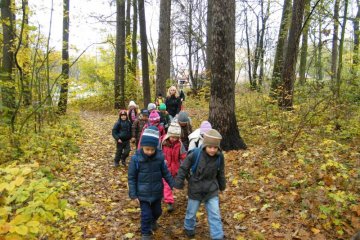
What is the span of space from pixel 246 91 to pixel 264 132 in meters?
4.88

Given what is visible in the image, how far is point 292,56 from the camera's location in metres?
10.7

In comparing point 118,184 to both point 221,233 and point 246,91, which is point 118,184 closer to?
point 221,233

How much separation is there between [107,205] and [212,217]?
8.04 feet

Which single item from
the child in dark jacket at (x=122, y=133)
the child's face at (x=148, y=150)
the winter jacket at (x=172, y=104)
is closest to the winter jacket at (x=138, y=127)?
the child in dark jacket at (x=122, y=133)

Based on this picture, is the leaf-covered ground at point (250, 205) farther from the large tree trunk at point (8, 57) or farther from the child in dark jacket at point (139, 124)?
the large tree trunk at point (8, 57)

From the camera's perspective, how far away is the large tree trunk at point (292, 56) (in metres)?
10.4

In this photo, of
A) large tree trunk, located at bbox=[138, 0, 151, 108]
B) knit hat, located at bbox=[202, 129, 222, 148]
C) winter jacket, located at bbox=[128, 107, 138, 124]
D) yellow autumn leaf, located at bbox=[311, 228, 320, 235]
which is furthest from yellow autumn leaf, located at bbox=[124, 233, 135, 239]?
large tree trunk, located at bbox=[138, 0, 151, 108]

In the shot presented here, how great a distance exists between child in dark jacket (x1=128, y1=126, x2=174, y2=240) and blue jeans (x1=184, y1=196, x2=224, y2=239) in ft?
1.82

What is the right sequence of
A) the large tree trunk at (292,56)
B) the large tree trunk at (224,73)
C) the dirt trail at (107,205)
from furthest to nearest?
the large tree trunk at (292,56)
the large tree trunk at (224,73)
the dirt trail at (107,205)

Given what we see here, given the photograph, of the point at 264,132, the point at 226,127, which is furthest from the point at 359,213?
the point at 264,132

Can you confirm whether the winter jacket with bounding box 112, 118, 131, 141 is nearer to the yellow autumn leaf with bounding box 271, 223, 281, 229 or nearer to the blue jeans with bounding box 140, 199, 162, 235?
the blue jeans with bounding box 140, 199, 162, 235

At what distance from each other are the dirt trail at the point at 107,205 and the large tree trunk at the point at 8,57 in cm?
247

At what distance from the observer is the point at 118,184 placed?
23.8 ft

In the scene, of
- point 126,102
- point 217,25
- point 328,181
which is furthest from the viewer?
point 126,102
